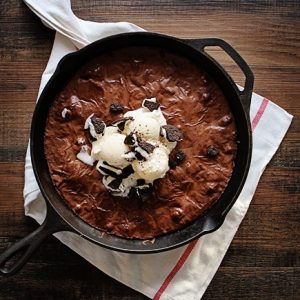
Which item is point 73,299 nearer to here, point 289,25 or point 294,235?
point 294,235

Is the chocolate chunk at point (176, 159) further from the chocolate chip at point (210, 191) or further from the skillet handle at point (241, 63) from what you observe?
the skillet handle at point (241, 63)

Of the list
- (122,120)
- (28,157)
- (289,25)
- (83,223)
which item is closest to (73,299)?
(83,223)

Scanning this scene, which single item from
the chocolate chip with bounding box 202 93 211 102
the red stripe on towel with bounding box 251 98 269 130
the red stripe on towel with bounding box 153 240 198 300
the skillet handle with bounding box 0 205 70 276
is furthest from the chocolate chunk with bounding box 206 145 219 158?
the skillet handle with bounding box 0 205 70 276

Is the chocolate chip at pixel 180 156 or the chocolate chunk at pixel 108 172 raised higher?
the chocolate chip at pixel 180 156

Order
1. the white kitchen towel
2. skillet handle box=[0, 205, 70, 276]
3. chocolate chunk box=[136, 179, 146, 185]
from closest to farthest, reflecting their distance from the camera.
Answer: skillet handle box=[0, 205, 70, 276] → chocolate chunk box=[136, 179, 146, 185] → the white kitchen towel

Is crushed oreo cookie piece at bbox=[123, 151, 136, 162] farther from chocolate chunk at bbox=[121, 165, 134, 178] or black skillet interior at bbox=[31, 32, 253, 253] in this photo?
black skillet interior at bbox=[31, 32, 253, 253]

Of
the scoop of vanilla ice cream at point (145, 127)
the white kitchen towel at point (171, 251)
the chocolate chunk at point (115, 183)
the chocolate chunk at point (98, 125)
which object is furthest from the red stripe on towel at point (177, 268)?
the chocolate chunk at point (98, 125)
